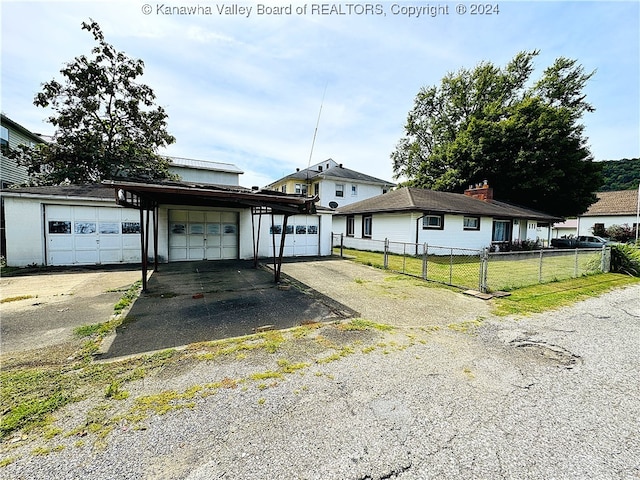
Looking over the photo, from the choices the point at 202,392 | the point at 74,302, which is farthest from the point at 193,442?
the point at 74,302

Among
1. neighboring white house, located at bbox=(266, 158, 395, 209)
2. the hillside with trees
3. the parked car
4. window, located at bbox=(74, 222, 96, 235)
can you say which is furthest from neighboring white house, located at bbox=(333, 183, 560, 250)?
the hillside with trees

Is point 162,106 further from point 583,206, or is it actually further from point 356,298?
point 583,206

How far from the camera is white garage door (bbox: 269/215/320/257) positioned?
14.8 meters

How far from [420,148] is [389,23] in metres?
30.7

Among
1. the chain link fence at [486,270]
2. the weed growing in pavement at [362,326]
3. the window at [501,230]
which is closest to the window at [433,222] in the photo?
the chain link fence at [486,270]

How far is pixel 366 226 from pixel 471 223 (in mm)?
6756

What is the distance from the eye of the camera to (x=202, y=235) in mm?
13125

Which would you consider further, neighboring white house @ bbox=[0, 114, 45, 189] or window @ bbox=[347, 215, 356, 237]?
window @ bbox=[347, 215, 356, 237]

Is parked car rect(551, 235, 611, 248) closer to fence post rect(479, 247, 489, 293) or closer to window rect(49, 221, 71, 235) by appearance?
fence post rect(479, 247, 489, 293)

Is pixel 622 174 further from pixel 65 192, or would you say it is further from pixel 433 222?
pixel 65 192

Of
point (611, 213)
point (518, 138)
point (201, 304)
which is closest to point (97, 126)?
point (201, 304)

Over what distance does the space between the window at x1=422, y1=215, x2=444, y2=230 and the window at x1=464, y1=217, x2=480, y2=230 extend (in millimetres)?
2366

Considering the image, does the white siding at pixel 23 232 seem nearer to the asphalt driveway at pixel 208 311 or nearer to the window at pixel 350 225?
the asphalt driveway at pixel 208 311

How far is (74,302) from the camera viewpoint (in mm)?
6246
